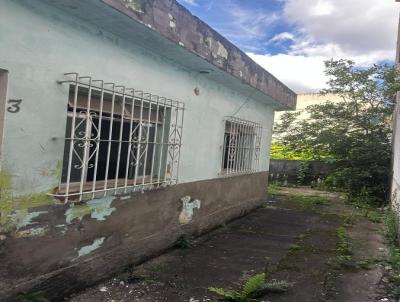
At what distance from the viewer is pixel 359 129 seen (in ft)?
36.5

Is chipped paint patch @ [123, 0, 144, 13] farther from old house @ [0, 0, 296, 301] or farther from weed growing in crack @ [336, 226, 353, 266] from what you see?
weed growing in crack @ [336, 226, 353, 266]

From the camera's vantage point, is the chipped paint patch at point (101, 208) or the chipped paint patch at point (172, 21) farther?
the chipped paint patch at point (172, 21)

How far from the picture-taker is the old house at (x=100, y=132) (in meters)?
2.79

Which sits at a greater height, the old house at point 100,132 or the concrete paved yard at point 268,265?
the old house at point 100,132

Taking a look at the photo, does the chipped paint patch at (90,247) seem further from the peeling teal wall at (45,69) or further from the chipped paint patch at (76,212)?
the peeling teal wall at (45,69)

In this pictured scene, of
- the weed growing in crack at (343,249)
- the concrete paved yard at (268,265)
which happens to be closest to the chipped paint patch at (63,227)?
the concrete paved yard at (268,265)

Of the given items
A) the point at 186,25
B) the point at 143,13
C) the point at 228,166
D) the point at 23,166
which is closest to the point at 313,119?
the point at 228,166

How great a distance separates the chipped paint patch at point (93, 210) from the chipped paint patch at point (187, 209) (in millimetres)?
1490

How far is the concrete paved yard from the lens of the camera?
143 inches

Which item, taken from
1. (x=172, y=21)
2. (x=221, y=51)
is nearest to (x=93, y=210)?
(x=172, y=21)

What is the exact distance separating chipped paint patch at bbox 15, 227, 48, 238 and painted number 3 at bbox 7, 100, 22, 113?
36.6 inches

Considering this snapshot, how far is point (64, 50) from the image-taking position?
3.08m

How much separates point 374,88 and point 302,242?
6792 millimetres

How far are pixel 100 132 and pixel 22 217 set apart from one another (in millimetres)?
1089
